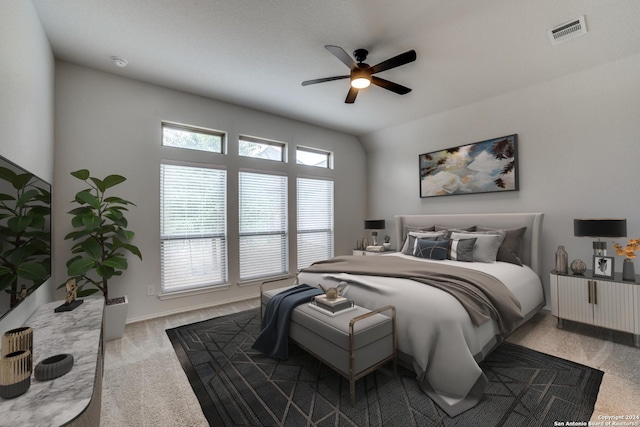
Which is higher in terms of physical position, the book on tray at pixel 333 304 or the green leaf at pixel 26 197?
the green leaf at pixel 26 197

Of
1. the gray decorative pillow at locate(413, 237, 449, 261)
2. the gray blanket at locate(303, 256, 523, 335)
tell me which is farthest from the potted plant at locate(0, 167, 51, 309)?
the gray decorative pillow at locate(413, 237, 449, 261)

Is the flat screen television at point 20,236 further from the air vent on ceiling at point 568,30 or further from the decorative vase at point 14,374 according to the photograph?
the air vent on ceiling at point 568,30

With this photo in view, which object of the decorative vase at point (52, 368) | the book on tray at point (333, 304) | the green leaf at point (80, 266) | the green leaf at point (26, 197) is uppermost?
the green leaf at point (26, 197)

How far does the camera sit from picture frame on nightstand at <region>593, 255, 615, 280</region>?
9.10ft

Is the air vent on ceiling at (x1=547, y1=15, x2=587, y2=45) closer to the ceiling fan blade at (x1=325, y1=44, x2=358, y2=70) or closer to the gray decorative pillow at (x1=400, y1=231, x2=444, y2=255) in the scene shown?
the ceiling fan blade at (x1=325, y1=44, x2=358, y2=70)

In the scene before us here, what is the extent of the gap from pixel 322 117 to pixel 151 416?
14.3 ft

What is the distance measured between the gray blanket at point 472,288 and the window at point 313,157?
104 inches

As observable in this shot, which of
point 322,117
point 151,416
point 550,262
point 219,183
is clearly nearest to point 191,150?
point 219,183

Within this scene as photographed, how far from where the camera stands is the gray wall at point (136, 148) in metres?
3.06

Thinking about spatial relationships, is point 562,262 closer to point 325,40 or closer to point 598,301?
point 598,301

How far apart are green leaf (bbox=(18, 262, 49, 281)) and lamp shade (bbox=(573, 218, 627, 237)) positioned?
15.1 ft

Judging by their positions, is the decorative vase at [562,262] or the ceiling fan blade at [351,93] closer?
the ceiling fan blade at [351,93]

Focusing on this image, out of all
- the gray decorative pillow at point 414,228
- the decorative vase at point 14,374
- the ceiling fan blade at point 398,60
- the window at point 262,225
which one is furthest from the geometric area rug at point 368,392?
the ceiling fan blade at point 398,60

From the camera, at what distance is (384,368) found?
89.2 inches
